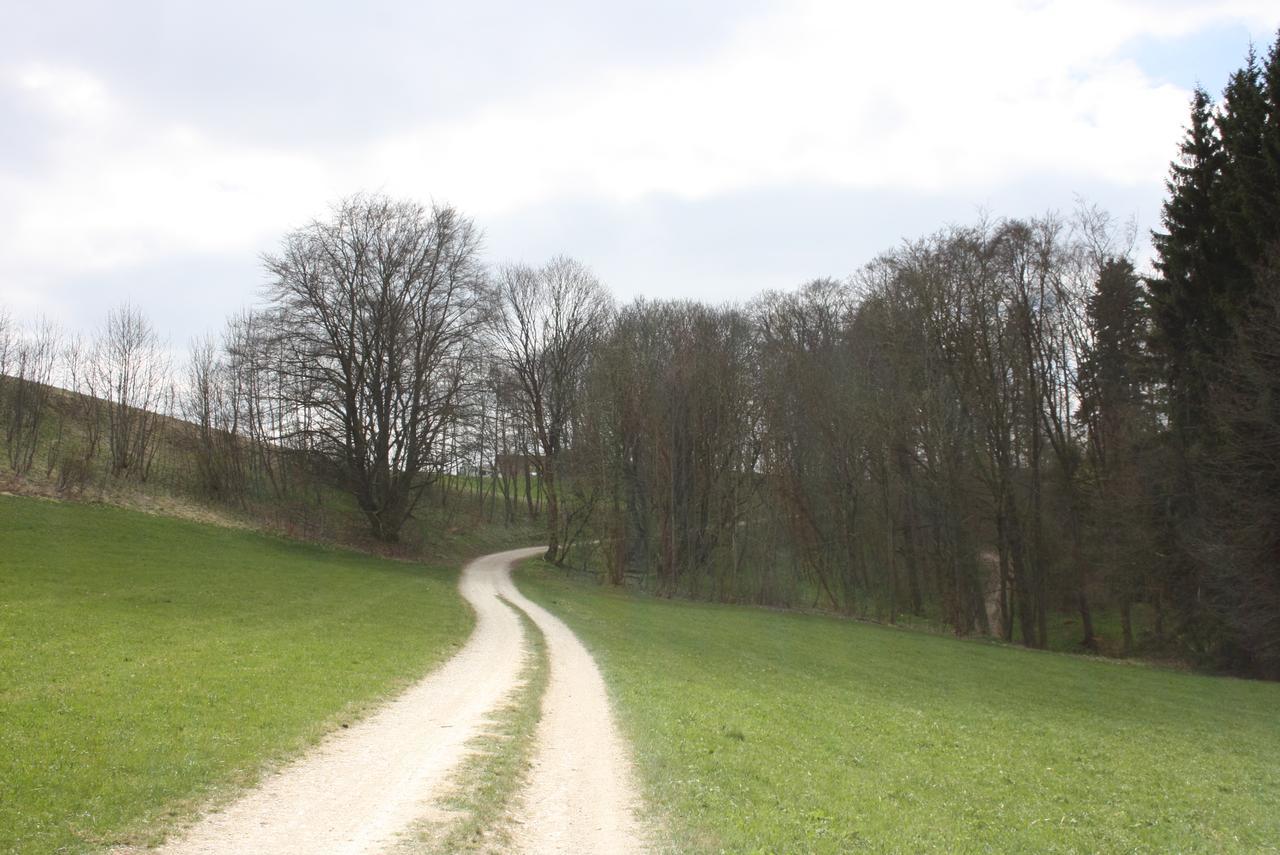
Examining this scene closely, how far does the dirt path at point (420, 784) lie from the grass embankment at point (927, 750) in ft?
2.16

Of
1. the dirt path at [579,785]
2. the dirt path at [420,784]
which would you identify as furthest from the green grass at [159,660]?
the dirt path at [579,785]

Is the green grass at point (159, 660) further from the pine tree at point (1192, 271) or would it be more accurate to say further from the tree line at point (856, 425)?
the pine tree at point (1192, 271)

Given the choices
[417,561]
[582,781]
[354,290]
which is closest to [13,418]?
[354,290]

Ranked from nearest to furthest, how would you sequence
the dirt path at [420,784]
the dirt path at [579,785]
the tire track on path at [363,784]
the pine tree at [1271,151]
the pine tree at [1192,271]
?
1. the tire track on path at [363,784]
2. the dirt path at [420,784]
3. the dirt path at [579,785]
4. the pine tree at [1271,151]
5. the pine tree at [1192,271]

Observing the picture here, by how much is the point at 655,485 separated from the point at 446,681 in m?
32.2

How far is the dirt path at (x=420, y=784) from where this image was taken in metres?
7.11

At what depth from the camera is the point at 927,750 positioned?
42.1 ft

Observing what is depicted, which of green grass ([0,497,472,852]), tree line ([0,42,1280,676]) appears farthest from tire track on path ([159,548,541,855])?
tree line ([0,42,1280,676])

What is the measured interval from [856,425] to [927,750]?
103 feet

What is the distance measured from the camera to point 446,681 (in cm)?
1550

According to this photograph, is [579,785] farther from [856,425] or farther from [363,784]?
[856,425]

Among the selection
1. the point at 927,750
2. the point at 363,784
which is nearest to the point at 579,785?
the point at 363,784

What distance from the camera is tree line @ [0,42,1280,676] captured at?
34094 millimetres

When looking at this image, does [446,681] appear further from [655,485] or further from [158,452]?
[158,452]
